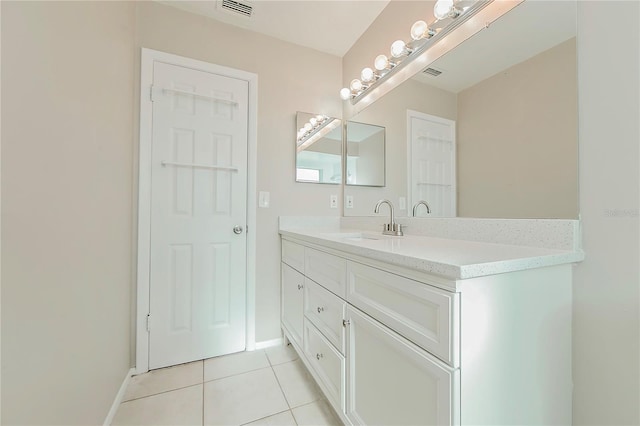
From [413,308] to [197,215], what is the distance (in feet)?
4.84

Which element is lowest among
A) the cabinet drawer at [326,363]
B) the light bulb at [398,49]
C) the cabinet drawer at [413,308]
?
the cabinet drawer at [326,363]

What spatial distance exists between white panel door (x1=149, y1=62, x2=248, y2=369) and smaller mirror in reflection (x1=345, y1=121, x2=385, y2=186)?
32.6 inches

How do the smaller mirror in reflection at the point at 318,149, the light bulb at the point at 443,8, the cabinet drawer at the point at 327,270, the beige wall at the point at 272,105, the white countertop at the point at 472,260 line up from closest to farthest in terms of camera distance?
1. the white countertop at the point at 472,260
2. the cabinet drawer at the point at 327,270
3. the light bulb at the point at 443,8
4. the beige wall at the point at 272,105
5. the smaller mirror in reflection at the point at 318,149

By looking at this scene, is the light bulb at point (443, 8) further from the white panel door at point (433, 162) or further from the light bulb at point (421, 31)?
the white panel door at point (433, 162)

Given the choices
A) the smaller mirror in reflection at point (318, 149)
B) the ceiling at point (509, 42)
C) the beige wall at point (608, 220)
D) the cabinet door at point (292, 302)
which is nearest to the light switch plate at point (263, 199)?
the smaller mirror in reflection at point (318, 149)

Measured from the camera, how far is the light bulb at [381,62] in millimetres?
1632

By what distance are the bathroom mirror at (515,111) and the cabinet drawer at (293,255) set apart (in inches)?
34.8

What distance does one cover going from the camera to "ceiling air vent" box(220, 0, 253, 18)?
5.25 feet

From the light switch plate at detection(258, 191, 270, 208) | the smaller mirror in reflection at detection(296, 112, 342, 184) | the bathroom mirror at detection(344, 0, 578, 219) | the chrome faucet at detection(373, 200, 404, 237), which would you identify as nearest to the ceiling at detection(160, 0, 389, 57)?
the smaller mirror in reflection at detection(296, 112, 342, 184)

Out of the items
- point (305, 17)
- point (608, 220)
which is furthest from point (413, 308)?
point (305, 17)

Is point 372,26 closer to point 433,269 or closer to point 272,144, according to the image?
point 272,144

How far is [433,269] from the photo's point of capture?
628 mm

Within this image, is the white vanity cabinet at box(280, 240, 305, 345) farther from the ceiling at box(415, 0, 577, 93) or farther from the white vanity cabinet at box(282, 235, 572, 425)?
the ceiling at box(415, 0, 577, 93)

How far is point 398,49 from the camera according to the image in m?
1.48
